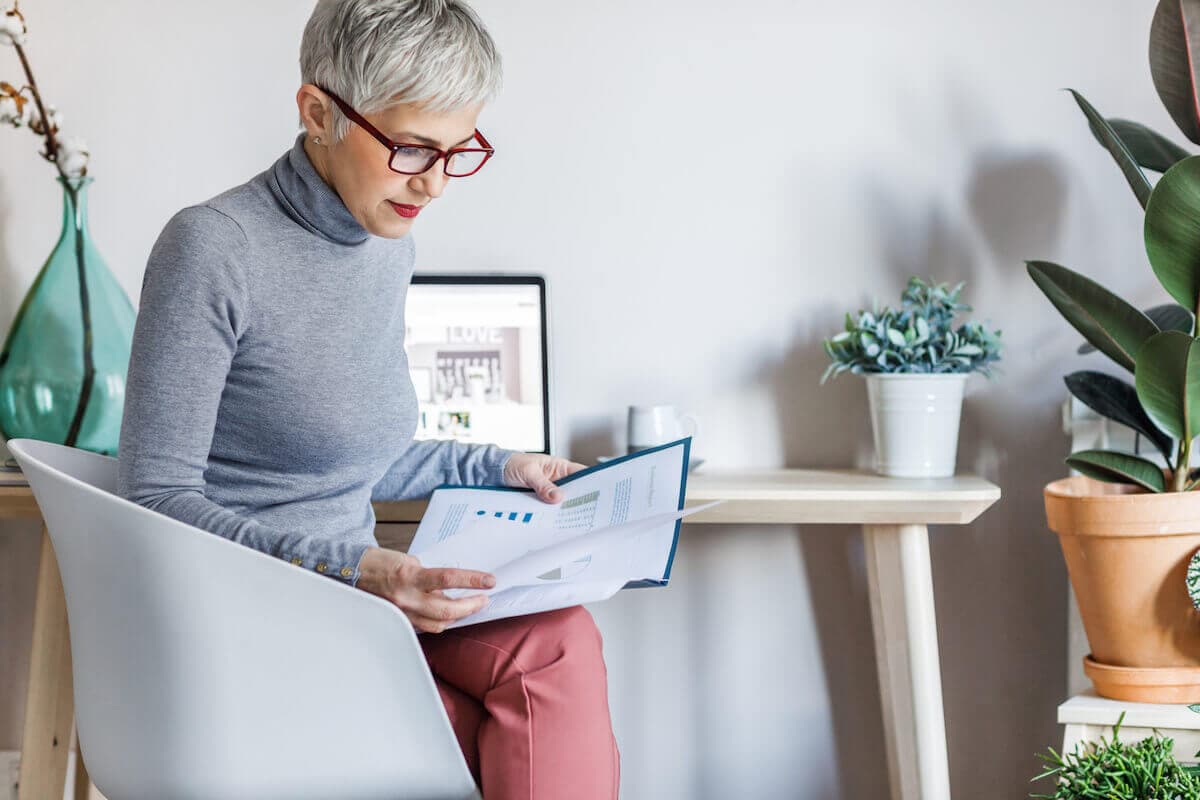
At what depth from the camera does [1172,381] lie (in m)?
1.20

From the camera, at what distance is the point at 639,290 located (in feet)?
5.59

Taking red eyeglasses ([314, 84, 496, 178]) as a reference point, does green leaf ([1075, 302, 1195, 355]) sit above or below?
below

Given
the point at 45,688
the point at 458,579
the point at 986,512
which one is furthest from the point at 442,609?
the point at 986,512

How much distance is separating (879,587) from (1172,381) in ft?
1.54

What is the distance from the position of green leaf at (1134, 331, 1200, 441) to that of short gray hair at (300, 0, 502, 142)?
0.79m

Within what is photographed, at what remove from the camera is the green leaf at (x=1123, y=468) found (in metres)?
1.30

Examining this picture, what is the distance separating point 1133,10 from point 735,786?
4.41 ft

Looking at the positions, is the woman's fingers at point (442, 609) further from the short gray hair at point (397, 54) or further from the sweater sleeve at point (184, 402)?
the short gray hair at point (397, 54)

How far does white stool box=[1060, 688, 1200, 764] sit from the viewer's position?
3.94 ft


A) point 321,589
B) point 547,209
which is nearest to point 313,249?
point 321,589

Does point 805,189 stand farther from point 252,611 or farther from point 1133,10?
point 252,611

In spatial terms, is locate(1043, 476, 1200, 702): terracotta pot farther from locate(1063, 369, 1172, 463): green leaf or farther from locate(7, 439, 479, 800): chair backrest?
locate(7, 439, 479, 800): chair backrest

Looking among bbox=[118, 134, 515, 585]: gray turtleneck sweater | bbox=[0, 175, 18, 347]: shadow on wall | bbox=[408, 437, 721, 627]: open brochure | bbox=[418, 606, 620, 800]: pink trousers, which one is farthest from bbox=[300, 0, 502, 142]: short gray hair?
bbox=[0, 175, 18, 347]: shadow on wall

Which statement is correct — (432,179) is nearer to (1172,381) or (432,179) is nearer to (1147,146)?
(1172,381)
